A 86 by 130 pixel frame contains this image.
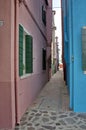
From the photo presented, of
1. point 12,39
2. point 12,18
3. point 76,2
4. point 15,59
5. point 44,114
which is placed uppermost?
point 76,2

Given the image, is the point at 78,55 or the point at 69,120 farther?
the point at 78,55

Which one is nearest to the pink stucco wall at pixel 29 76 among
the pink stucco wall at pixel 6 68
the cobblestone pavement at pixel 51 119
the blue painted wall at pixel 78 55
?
the cobblestone pavement at pixel 51 119

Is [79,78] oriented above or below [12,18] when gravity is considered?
below

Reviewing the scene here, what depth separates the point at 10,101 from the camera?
5.04 meters

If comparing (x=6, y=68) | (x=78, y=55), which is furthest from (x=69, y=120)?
(x=6, y=68)

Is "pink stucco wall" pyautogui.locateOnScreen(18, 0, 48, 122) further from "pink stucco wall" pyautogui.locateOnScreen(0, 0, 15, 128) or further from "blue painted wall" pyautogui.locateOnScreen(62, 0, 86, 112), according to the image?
"blue painted wall" pyautogui.locateOnScreen(62, 0, 86, 112)

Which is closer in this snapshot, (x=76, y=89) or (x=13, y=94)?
(x=13, y=94)

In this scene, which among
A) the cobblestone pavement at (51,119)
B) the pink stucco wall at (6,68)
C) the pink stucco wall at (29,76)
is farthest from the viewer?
the pink stucco wall at (29,76)

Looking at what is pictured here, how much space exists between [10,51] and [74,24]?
7.40 ft

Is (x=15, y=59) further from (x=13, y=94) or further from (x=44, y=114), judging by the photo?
(x=44, y=114)

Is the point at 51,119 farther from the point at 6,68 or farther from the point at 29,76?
the point at 29,76

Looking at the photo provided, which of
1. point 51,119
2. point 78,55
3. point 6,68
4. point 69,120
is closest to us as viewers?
point 6,68

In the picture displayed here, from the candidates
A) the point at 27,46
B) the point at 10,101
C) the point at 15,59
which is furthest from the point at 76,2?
the point at 10,101

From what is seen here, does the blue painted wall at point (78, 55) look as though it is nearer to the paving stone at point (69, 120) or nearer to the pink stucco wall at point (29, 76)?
the paving stone at point (69, 120)
